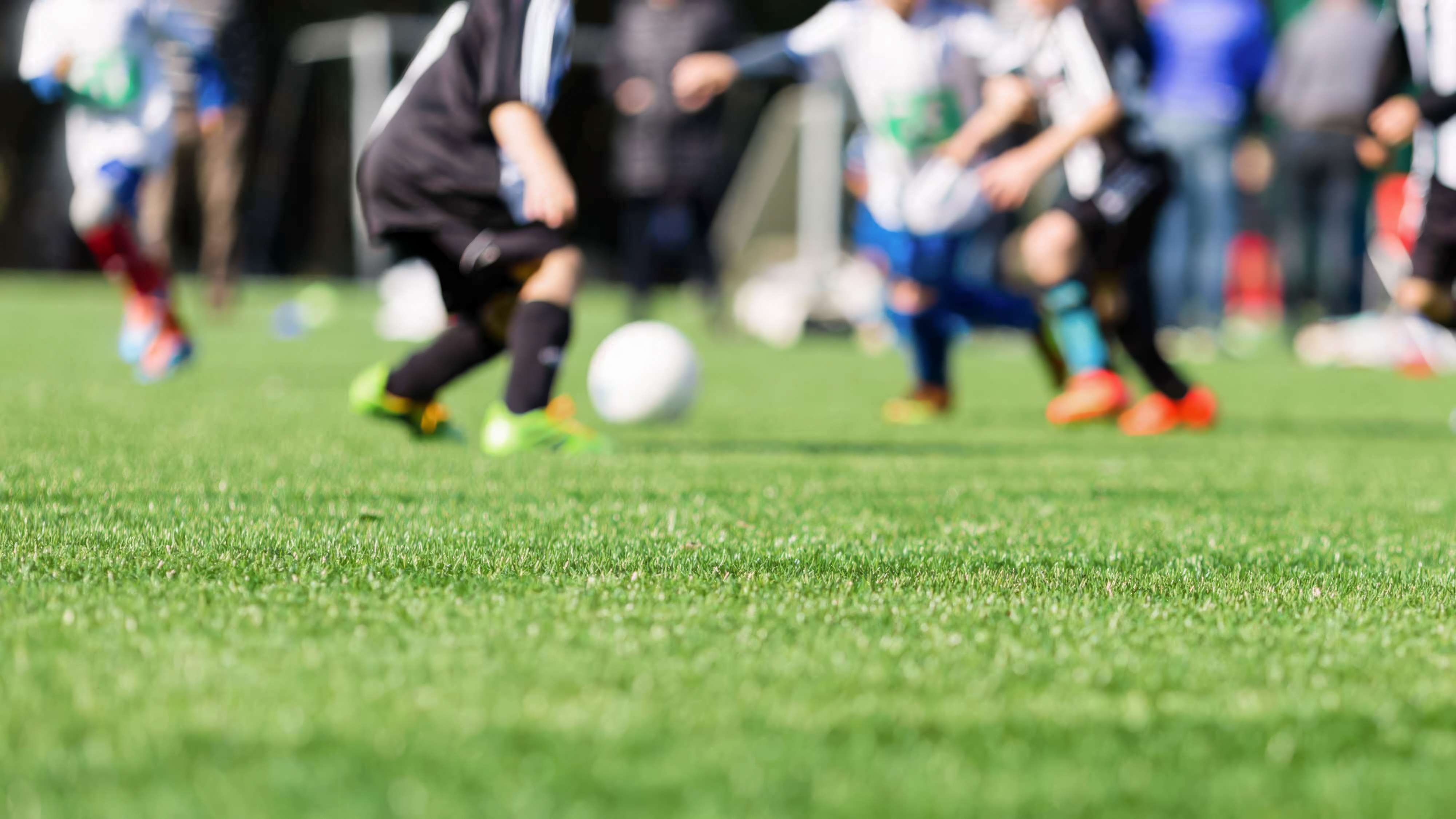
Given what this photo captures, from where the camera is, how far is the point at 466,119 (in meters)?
4.19

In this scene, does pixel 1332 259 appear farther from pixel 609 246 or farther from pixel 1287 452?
pixel 609 246

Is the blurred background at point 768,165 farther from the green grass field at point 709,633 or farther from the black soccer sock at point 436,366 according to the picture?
the green grass field at point 709,633

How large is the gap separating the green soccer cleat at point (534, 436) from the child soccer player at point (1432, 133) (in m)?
2.53

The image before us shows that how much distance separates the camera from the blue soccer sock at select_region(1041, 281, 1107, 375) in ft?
18.2

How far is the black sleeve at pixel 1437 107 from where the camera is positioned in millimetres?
4840

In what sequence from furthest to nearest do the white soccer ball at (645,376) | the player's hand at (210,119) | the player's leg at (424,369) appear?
the player's hand at (210,119)
the white soccer ball at (645,376)
the player's leg at (424,369)

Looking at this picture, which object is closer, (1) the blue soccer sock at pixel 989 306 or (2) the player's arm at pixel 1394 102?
(2) the player's arm at pixel 1394 102

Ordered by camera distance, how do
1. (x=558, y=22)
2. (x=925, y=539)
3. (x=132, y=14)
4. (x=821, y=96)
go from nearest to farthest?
(x=925, y=539) < (x=558, y=22) < (x=132, y=14) < (x=821, y=96)

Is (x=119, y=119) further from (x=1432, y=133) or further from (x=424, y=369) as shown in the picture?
(x=1432, y=133)

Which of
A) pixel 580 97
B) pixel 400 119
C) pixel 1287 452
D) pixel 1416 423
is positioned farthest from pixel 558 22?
pixel 580 97

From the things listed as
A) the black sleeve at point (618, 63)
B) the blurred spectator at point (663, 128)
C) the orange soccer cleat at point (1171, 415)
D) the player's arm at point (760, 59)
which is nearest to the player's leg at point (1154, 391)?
the orange soccer cleat at point (1171, 415)

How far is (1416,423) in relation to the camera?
19.2 ft

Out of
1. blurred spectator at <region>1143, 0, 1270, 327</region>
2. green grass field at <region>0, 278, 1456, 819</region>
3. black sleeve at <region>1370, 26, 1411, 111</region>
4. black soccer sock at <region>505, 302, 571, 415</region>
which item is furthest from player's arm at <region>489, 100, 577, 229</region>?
blurred spectator at <region>1143, 0, 1270, 327</region>

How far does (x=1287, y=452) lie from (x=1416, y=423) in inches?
52.3
